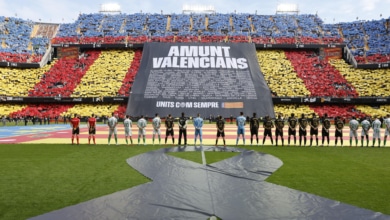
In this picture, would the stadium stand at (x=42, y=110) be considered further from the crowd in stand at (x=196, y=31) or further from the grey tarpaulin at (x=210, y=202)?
the grey tarpaulin at (x=210, y=202)

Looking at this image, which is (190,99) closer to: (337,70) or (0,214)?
(337,70)

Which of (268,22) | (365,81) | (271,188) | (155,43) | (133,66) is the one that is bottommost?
(271,188)

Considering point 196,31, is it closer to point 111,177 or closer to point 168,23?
point 168,23

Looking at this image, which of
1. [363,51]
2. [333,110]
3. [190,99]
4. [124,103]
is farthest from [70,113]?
[363,51]

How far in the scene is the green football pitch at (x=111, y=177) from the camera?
24.5 ft

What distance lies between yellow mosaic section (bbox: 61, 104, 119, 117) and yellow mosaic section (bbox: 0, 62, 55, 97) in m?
9.35

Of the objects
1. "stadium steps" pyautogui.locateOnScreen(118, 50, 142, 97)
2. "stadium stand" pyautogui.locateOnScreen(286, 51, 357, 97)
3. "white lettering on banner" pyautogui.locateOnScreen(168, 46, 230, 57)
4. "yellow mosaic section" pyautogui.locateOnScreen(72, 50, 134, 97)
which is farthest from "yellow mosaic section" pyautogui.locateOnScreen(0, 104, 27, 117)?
"stadium stand" pyautogui.locateOnScreen(286, 51, 357, 97)

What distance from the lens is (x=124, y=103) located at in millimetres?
50281

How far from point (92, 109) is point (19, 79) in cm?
1649

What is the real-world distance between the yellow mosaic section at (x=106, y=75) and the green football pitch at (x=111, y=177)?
37.3 m

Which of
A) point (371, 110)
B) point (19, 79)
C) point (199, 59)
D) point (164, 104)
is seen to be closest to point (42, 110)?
point (19, 79)

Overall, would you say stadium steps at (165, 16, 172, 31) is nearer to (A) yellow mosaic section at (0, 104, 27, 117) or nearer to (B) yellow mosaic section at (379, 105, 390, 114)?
(A) yellow mosaic section at (0, 104, 27, 117)

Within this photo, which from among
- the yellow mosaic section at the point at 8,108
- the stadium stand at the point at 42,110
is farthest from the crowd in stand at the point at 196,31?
the stadium stand at the point at 42,110

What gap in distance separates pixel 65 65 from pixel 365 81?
2139 inches
